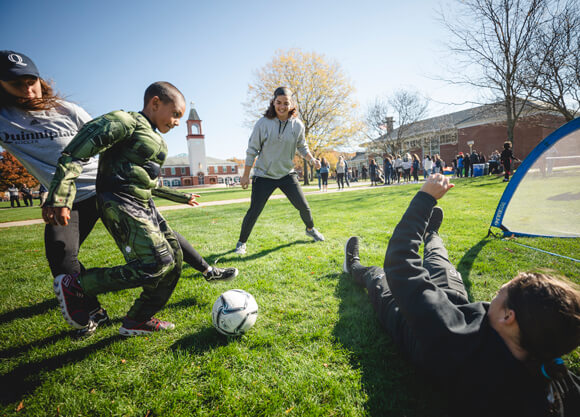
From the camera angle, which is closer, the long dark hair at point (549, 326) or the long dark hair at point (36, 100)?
the long dark hair at point (549, 326)

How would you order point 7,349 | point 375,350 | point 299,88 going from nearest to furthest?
point 375,350, point 7,349, point 299,88

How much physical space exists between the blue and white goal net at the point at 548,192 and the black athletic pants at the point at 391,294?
2.20 metres

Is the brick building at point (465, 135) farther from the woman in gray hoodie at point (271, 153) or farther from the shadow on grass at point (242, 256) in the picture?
the shadow on grass at point (242, 256)

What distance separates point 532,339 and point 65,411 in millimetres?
2560

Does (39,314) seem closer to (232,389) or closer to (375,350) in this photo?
(232,389)

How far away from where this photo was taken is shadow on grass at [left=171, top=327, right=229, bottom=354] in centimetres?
203

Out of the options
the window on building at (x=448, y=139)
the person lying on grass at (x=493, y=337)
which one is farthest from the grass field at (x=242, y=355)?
the window on building at (x=448, y=139)

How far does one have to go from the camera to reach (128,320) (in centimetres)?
218

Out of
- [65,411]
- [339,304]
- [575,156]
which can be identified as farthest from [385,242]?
[65,411]

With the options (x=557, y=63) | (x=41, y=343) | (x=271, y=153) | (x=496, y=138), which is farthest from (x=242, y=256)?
(x=496, y=138)

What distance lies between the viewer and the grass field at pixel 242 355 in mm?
1550

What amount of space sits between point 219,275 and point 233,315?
0.97 meters

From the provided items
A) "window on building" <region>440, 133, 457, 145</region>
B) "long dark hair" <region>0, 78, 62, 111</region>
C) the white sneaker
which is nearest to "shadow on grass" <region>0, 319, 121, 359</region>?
"long dark hair" <region>0, 78, 62, 111</region>

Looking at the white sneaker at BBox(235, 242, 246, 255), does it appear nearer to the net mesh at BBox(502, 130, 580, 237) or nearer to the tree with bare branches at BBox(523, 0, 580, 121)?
the net mesh at BBox(502, 130, 580, 237)
